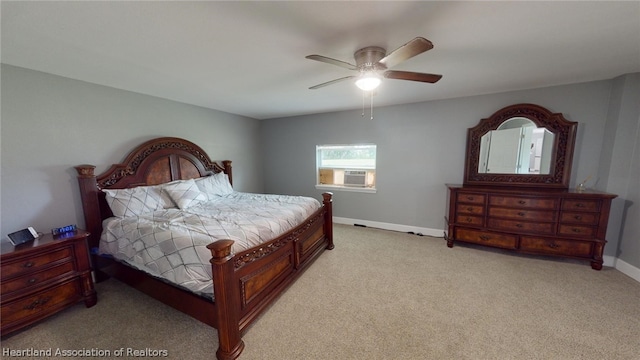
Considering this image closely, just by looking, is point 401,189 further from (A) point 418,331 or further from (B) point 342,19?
(B) point 342,19

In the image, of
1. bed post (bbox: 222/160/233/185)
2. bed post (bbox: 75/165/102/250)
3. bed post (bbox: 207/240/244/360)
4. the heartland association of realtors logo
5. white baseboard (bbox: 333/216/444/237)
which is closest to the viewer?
bed post (bbox: 207/240/244/360)

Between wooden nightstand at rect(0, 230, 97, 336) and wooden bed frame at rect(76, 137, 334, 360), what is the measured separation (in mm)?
272

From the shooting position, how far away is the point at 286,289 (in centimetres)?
227

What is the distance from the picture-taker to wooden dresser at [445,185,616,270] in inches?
100.0

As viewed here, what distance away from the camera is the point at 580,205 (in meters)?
2.57

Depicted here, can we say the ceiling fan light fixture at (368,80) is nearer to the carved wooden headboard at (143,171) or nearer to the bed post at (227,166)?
the carved wooden headboard at (143,171)

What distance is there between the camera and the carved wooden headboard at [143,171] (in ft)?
7.74

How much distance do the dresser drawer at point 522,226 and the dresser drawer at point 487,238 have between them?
0.10m

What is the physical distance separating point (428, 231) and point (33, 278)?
4.57m

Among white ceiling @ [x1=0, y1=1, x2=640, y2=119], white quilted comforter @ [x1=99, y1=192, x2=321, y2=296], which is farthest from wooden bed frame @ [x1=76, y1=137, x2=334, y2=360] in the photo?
white ceiling @ [x1=0, y1=1, x2=640, y2=119]

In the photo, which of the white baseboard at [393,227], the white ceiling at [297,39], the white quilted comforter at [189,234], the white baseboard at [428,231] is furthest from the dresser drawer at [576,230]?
the white quilted comforter at [189,234]

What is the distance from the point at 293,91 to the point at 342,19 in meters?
1.57

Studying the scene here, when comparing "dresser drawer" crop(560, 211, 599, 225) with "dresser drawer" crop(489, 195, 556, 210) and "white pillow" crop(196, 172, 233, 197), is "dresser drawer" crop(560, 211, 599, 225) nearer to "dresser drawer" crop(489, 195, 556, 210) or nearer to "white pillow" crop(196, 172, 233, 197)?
"dresser drawer" crop(489, 195, 556, 210)

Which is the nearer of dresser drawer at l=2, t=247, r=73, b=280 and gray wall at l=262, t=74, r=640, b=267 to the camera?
dresser drawer at l=2, t=247, r=73, b=280
